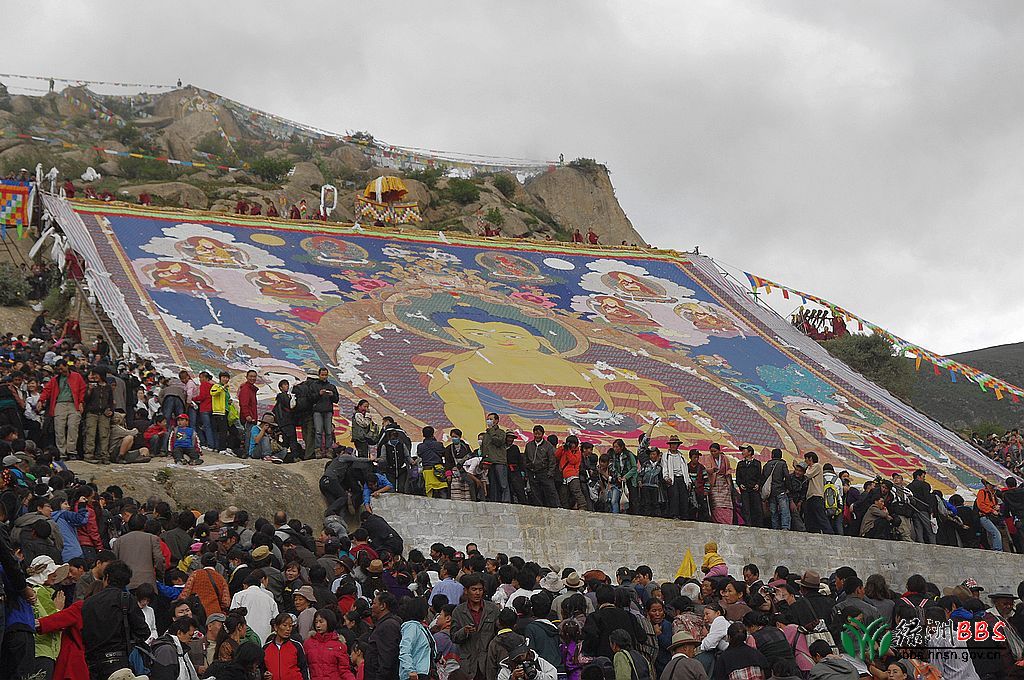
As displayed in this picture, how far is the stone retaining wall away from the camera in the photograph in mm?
12914

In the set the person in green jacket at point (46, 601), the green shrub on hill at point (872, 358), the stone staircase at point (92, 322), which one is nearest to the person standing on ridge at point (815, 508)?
the person in green jacket at point (46, 601)

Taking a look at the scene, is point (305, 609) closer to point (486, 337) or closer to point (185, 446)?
point (185, 446)

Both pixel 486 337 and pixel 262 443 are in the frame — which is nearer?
pixel 262 443

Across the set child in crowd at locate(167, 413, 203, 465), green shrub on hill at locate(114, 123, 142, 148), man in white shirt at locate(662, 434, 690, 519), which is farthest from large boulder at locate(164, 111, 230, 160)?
man in white shirt at locate(662, 434, 690, 519)

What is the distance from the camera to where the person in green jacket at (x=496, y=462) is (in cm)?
1388

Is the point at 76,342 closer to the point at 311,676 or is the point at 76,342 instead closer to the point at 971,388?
the point at 311,676

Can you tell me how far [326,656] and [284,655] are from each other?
31 centimetres

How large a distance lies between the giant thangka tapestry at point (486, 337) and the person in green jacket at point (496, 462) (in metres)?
4.49

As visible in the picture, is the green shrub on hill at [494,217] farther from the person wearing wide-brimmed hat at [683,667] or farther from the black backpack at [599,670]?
the person wearing wide-brimmed hat at [683,667]

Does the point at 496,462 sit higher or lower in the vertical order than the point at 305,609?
higher

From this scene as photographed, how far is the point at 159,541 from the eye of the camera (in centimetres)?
804

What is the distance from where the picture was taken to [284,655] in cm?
671

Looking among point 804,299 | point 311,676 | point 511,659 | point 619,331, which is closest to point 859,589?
point 511,659

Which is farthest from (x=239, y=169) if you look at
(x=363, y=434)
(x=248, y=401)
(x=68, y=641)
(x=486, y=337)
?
(x=68, y=641)
